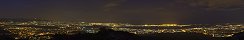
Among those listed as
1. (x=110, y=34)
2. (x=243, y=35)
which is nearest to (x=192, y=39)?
(x=243, y=35)

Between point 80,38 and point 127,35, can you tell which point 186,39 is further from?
point 80,38

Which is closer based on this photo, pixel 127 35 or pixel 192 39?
pixel 127 35

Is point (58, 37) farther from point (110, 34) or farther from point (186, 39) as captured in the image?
point (186, 39)

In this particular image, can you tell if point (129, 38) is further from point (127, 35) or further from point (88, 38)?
point (88, 38)

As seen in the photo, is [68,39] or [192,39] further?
[192,39]

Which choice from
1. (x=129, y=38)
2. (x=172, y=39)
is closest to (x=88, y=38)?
(x=129, y=38)

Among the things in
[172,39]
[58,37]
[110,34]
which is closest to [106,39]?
[110,34]

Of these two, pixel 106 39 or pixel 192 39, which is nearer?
pixel 106 39
